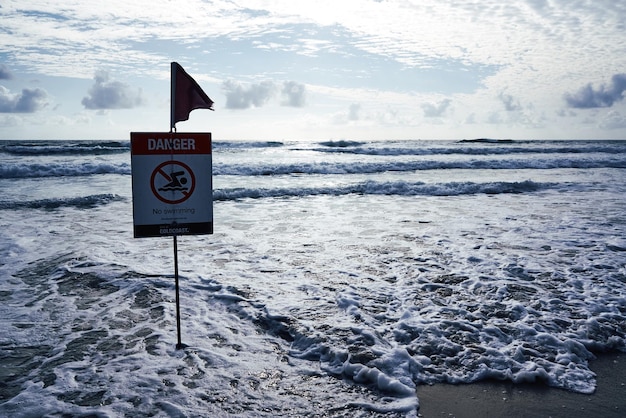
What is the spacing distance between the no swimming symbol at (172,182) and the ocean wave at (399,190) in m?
12.8

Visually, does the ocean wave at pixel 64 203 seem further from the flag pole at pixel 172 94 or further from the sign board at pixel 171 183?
the flag pole at pixel 172 94

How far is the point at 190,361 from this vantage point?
170 inches

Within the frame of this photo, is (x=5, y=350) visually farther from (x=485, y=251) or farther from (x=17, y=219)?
(x=17, y=219)

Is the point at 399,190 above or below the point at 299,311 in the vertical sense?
above

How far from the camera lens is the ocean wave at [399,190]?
17672 mm

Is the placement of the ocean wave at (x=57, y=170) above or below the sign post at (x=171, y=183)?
below

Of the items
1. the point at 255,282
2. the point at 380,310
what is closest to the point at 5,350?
the point at 255,282

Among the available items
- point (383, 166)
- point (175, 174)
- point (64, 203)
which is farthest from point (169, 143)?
point (383, 166)

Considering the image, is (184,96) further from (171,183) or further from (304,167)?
(304,167)

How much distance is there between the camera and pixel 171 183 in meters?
4.21

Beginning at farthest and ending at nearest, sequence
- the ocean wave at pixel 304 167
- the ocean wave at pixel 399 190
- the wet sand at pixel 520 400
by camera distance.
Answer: the ocean wave at pixel 304 167 → the ocean wave at pixel 399 190 → the wet sand at pixel 520 400

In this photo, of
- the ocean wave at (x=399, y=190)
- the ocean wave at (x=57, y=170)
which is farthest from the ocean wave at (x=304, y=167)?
the ocean wave at (x=399, y=190)

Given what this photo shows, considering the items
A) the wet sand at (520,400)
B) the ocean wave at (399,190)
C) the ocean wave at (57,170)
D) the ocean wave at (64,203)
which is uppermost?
the ocean wave at (57,170)

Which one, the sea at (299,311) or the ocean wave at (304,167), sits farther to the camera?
the ocean wave at (304,167)
